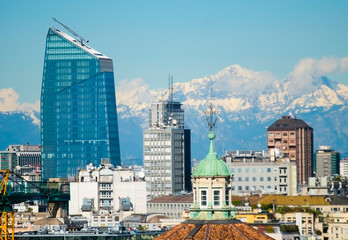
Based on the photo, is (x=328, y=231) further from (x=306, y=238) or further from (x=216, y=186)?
(x=216, y=186)

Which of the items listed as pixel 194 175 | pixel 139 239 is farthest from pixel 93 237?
pixel 194 175

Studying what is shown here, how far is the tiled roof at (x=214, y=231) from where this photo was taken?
78812 mm

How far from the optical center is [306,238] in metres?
163

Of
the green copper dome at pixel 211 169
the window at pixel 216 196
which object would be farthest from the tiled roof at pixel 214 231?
the green copper dome at pixel 211 169

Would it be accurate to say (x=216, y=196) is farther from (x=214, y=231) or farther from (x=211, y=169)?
(x=214, y=231)

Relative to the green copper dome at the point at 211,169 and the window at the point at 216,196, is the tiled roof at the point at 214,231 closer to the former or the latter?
the window at the point at 216,196

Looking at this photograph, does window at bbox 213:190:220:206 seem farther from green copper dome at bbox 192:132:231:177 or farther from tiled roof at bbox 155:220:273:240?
tiled roof at bbox 155:220:273:240

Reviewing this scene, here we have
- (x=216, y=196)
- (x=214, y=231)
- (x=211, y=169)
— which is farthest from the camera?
(x=211, y=169)

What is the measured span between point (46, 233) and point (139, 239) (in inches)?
565

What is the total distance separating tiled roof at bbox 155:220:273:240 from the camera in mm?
78812

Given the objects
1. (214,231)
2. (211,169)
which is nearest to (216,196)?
(211,169)

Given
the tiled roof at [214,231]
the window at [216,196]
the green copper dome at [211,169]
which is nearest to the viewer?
the tiled roof at [214,231]

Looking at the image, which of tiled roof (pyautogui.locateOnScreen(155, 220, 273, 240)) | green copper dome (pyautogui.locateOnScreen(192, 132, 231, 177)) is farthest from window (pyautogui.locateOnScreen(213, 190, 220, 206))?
tiled roof (pyautogui.locateOnScreen(155, 220, 273, 240))

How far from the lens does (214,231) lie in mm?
79250
